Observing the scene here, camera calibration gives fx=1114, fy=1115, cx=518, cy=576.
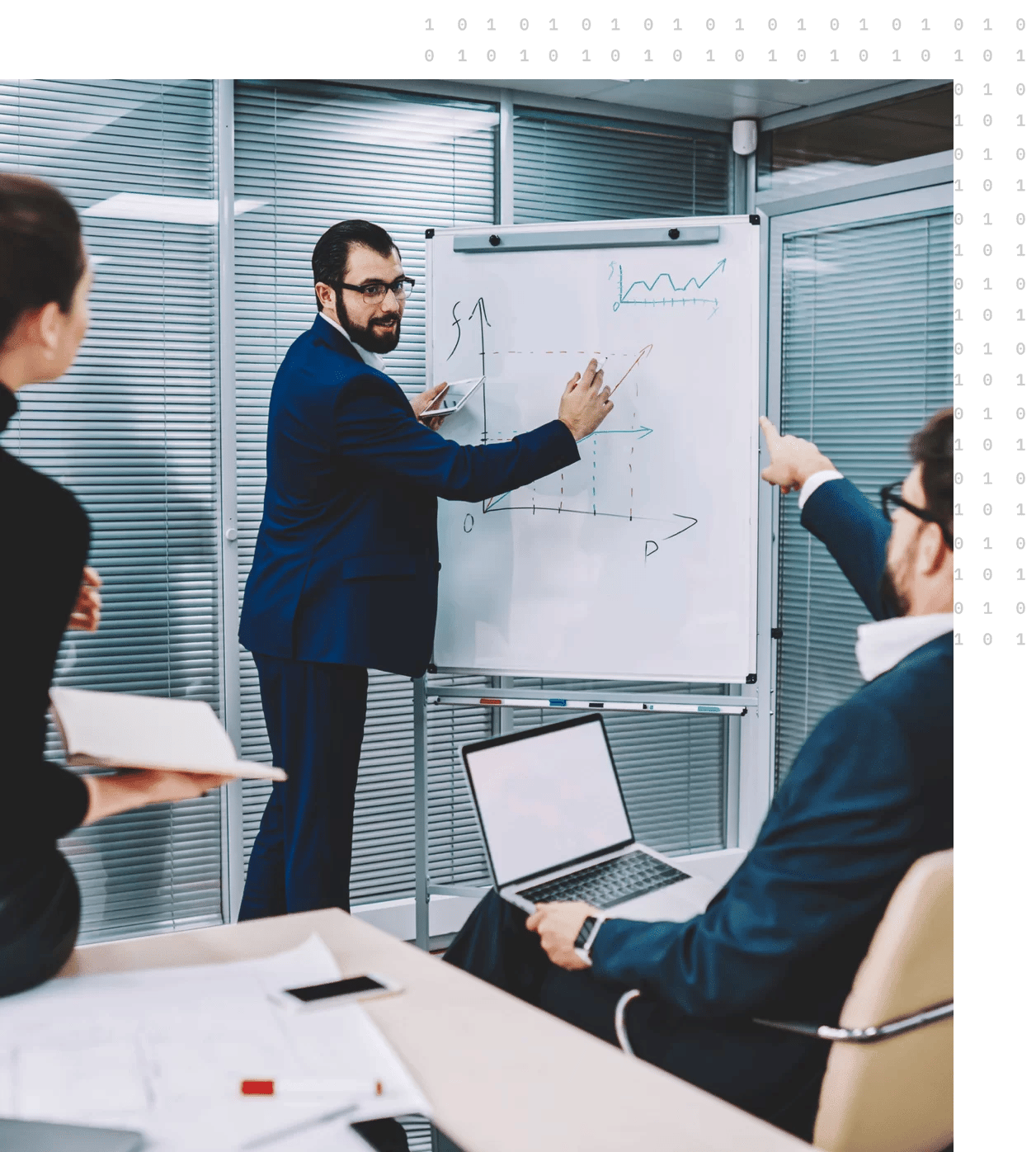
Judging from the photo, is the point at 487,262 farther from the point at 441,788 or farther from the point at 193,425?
the point at 441,788

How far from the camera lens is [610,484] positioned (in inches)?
96.7

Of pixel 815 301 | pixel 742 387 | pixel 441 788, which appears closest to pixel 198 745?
pixel 742 387

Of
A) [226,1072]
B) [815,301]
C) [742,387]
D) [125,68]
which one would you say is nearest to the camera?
[226,1072]

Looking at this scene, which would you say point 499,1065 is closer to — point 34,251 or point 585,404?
point 34,251

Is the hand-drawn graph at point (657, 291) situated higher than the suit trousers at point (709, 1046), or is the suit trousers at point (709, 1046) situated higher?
the hand-drawn graph at point (657, 291)

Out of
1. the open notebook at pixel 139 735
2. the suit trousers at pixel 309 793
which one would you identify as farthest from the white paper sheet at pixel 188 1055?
the suit trousers at pixel 309 793

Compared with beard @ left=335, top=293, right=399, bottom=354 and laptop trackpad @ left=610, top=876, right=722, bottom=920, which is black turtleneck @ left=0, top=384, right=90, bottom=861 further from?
beard @ left=335, top=293, right=399, bottom=354

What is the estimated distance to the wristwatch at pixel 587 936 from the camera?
1.51 meters

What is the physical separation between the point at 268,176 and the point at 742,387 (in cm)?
132

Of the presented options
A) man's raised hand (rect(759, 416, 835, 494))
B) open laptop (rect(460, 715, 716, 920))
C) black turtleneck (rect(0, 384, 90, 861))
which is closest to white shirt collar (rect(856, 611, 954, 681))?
man's raised hand (rect(759, 416, 835, 494))

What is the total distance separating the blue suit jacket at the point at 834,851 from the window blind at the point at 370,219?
1.76 meters

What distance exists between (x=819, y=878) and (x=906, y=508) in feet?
1.63

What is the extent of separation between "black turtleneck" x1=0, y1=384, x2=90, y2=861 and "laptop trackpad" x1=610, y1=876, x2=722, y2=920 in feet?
2.94

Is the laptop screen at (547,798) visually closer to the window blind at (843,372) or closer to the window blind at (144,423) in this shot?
the window blind at (843,372)
